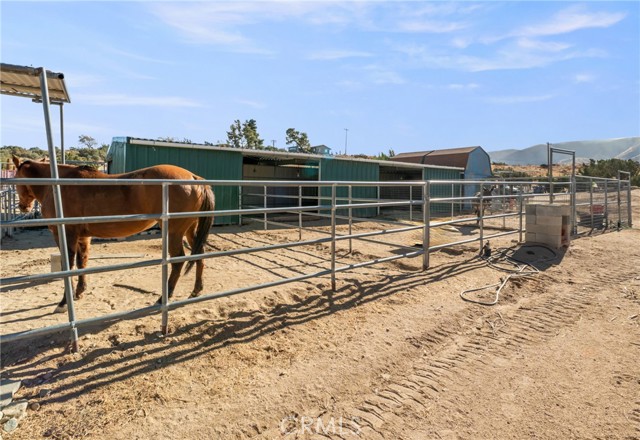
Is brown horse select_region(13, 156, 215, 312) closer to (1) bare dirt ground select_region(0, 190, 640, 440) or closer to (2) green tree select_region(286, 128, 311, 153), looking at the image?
(1) bare dirt ground select_region(0, 190, 640, 440)

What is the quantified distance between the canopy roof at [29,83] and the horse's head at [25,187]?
626 mm

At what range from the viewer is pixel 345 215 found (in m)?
12.3

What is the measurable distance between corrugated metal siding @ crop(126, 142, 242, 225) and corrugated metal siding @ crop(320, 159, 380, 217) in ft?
10.6

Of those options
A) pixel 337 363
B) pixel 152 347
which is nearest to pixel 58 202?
pixel 152 347

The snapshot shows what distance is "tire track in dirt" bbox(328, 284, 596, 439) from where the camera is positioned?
6.68ft

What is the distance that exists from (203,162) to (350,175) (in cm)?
585

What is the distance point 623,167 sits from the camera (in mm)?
26062

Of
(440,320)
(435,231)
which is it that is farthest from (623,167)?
(440,320)

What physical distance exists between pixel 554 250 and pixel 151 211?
6.71 metres

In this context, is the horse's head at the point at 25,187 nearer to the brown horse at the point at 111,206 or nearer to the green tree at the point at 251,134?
the brown horse at the point at 111,206

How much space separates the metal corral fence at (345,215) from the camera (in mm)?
2340

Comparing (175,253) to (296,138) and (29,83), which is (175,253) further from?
(296,138)

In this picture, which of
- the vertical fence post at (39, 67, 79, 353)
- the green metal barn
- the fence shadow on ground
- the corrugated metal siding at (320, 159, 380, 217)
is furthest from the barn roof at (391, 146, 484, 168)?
the vertical fence post at (39, 67, 79, 353)

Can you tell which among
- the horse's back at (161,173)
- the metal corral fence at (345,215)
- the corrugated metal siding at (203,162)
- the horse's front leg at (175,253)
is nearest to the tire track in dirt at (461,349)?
the metal corral fence at (345,215)
